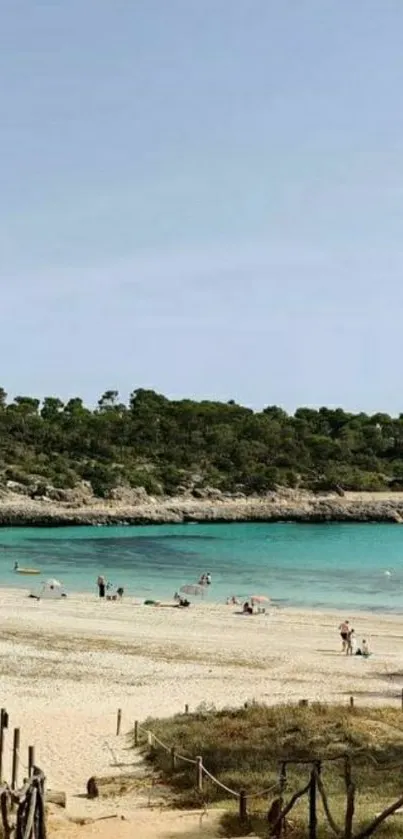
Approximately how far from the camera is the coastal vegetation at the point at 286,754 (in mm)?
13453

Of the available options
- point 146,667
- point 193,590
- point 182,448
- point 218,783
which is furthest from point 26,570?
point 182,448

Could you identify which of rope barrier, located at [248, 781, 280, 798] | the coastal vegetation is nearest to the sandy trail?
the coastal vegetation

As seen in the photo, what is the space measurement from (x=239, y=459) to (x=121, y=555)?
211 feet

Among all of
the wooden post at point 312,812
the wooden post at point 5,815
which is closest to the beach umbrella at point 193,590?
the wooden post at point 5,815

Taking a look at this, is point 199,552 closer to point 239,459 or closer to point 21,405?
point 239,459

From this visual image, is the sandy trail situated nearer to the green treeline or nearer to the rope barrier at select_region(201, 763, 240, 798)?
the rope barrier at select_region(201, 763, 240, 798)

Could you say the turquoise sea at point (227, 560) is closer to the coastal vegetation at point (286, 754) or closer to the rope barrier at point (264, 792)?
the coastal vegetation at point (286, 754)

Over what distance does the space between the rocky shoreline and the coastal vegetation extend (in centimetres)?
8431

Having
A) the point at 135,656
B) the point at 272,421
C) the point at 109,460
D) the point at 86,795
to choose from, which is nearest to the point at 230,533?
the point at 109,460

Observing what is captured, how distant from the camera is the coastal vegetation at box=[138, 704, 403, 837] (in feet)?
44.1

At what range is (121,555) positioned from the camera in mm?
71312

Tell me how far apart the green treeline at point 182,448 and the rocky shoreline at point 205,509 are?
3.33 meters

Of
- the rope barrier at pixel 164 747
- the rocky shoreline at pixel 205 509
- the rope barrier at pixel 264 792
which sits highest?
the rocky shoreline at pixel 205 509

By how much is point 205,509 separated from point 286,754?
98.9 metres
